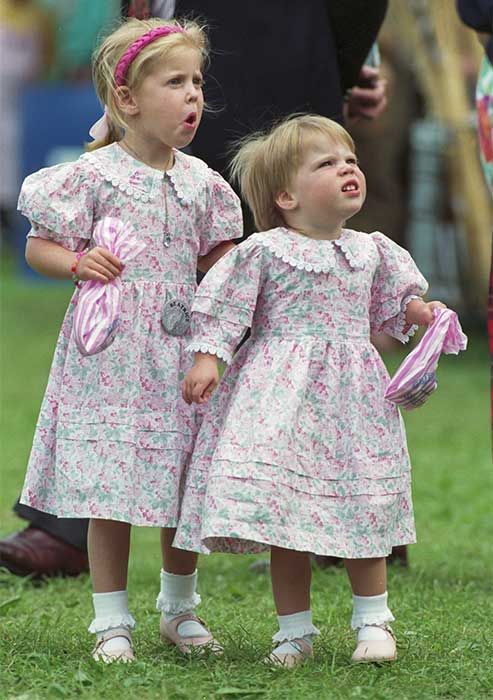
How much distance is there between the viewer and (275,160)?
321cm

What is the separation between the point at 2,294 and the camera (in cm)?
1409

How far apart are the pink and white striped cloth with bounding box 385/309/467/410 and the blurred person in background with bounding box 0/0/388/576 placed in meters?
0.94

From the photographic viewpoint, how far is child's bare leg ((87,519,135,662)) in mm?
3172

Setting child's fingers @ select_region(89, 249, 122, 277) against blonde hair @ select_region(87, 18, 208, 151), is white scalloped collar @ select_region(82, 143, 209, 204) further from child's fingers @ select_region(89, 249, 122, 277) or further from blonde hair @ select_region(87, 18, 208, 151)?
child's fingers @ select_region(89, 249, 122, 277)

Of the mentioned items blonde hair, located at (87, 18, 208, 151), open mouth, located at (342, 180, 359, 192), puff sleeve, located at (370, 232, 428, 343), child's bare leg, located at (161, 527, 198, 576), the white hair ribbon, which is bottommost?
child's bare leg, located at (161, 527, 198, 576)

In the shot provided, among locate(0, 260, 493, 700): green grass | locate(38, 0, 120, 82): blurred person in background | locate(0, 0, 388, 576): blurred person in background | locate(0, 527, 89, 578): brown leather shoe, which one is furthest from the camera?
locate(38, 0, 120, 82): blurred person in background

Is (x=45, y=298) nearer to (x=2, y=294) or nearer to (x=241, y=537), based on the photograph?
(x=2, y=294)

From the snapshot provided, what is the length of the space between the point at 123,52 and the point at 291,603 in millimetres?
1190

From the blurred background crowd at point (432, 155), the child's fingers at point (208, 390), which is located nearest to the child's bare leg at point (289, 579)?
the child's fingers at point (208, 390)

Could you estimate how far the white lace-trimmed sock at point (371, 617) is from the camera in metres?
3.13

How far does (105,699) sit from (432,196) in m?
7.95

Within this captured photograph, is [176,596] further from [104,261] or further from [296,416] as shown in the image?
[104,261]

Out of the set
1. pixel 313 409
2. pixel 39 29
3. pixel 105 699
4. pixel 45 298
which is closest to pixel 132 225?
pixel 313 409

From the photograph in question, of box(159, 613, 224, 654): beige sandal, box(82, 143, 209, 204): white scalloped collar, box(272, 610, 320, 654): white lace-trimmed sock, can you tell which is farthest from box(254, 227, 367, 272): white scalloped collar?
box(159, 613, 224, 654): beige sandal
